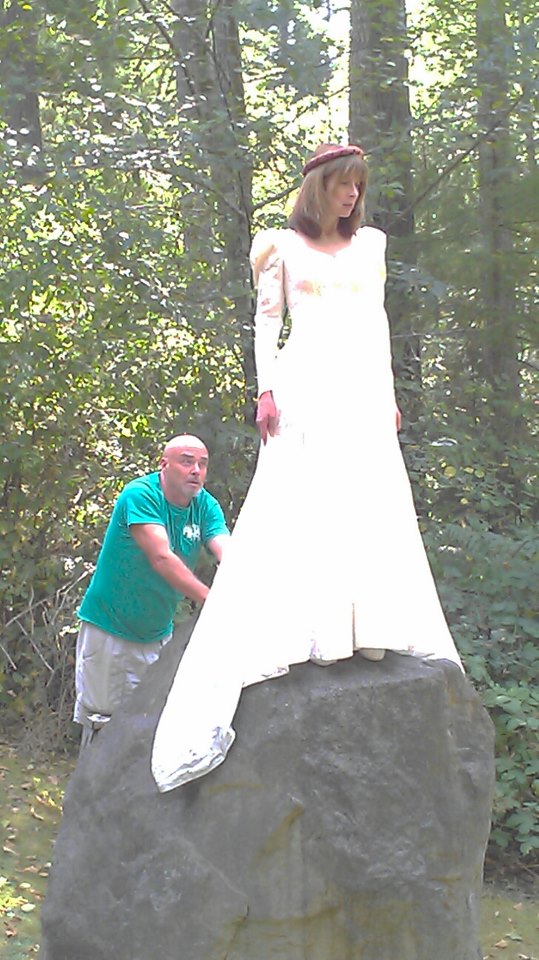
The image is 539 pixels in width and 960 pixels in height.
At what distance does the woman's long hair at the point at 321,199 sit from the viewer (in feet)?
12.0

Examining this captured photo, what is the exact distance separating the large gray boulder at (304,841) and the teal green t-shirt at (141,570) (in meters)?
0.81

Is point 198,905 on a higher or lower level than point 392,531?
lower

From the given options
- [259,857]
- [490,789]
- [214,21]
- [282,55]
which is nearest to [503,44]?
[282,55]

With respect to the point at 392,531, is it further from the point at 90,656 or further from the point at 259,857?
the point at 90,656

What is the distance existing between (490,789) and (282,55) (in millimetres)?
4652

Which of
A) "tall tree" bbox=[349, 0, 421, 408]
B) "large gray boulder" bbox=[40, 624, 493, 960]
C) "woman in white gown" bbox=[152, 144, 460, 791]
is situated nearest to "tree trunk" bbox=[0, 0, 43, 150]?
"tall tree" bbox=[349, 0, 421, 408]

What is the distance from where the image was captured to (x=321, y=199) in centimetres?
372

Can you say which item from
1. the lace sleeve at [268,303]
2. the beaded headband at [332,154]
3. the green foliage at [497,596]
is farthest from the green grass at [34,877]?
the beaded headband at [332,154]

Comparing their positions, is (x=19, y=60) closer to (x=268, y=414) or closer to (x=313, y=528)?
(x=268, y=414)

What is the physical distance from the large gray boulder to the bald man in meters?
0.79

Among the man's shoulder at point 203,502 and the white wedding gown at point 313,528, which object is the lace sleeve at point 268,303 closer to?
the white wedding gown at point 313,528

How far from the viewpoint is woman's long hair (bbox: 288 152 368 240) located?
3662 millimetres

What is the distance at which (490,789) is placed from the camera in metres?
3.66

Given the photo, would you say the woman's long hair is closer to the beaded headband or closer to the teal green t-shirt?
the beaded headband
